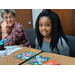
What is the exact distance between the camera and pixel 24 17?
2.75 metres

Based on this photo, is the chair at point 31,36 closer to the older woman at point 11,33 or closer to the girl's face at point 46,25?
the older woman at point 11,33

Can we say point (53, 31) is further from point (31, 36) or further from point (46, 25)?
point (31, 36)

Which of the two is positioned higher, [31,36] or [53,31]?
[53,31]

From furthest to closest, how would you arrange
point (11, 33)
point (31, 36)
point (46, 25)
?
point (31, 36)
point (11, 33)
point (46, 25)

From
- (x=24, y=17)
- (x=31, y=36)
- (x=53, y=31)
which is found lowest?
(x=31, y=36)

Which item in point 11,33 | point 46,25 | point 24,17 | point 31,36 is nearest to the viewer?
point 46,25

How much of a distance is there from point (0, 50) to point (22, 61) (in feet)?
0.85

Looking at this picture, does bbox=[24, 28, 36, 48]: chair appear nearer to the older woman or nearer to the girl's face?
the older woman

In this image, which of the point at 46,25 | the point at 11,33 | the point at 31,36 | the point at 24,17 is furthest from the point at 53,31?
the point at 24,17

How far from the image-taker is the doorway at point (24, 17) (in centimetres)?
253

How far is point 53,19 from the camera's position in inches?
33.2

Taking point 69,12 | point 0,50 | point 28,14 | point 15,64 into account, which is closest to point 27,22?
point 28,14

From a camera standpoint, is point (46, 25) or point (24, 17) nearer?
point (46, 25)
